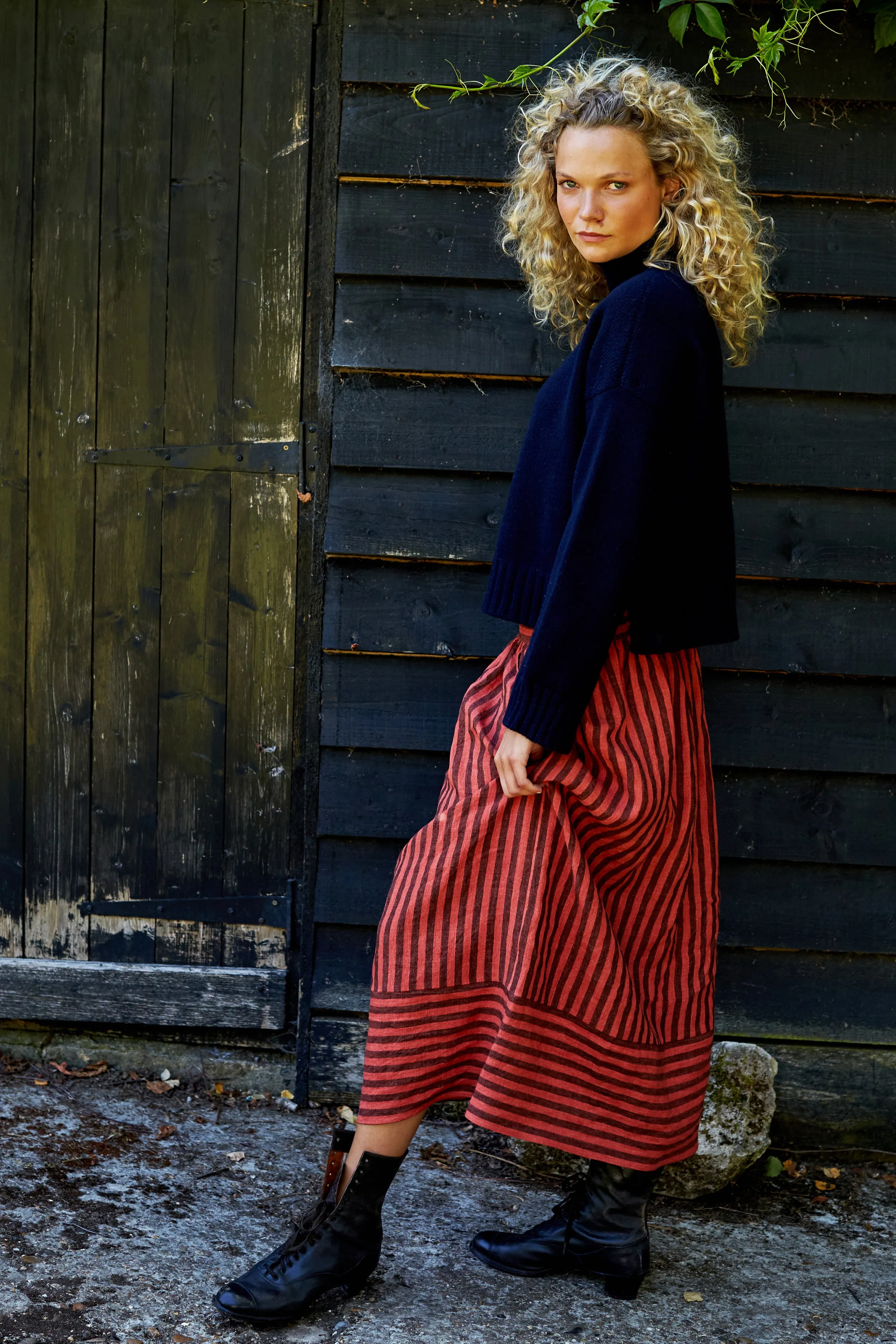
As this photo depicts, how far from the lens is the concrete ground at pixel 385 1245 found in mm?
1793

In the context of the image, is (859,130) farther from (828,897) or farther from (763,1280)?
(763,1280)

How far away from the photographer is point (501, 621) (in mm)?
2416

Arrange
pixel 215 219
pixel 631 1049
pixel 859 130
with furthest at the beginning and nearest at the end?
pixel 215 219, pixel 859 130, pixel 631 1049

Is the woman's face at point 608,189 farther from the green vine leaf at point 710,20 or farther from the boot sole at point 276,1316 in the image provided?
the boot sole at point 276,1316

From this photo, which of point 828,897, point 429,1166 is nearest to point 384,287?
point 828,897

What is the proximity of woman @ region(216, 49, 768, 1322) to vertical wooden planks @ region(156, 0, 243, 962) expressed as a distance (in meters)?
0.84

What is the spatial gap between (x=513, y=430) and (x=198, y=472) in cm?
70

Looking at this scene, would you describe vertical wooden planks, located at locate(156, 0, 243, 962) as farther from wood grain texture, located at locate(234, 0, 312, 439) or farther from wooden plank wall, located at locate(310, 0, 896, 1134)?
wooden plank wall, located at locate(310, 0, 896, 1134)

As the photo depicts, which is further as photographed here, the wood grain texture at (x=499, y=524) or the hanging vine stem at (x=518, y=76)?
the wood grain texture at (x=499, y=524)

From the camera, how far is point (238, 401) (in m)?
2.46

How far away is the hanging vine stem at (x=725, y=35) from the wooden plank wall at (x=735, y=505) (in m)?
0.03

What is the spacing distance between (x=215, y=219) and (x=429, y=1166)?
2.04 meters

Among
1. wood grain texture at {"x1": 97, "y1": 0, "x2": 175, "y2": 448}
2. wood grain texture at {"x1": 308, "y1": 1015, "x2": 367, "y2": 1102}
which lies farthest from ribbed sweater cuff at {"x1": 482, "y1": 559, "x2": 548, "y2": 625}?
wood grain texture at {"x1": 308, "y1": 1015, "x2": 367, "y2": 1102}

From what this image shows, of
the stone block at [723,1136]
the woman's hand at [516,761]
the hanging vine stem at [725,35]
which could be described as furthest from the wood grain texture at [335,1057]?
the hanging vine stem at [725,35]
